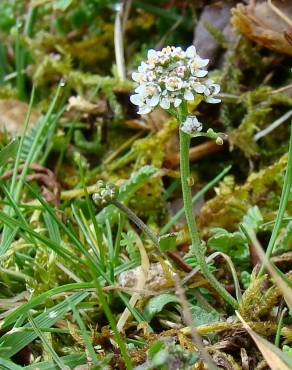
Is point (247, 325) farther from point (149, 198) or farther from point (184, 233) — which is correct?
point (149, 198)

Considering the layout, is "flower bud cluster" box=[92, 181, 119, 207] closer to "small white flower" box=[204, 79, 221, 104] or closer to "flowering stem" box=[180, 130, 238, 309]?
"flowering stem" box=[180, 130, 238, 309]

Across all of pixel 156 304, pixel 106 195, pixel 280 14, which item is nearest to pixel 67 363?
pixel 156 304

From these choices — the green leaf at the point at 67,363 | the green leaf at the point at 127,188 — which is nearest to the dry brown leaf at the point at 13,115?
the green leaf at the point at 127,188

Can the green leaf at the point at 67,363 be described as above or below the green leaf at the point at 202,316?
below

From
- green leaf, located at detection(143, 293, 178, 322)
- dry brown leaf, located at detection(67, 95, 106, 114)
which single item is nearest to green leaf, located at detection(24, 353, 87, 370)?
green leaf, located at detection(143, 293, 178, 322)

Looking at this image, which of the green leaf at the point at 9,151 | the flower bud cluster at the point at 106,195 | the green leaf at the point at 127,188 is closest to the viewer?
the flower bud cluster at the point at 106,195

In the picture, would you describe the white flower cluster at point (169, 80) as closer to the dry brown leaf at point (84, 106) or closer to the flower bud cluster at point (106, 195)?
the flower bud cluster at point (106, 195)

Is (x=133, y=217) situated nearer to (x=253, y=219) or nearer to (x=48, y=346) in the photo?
(x=48, y=346)
